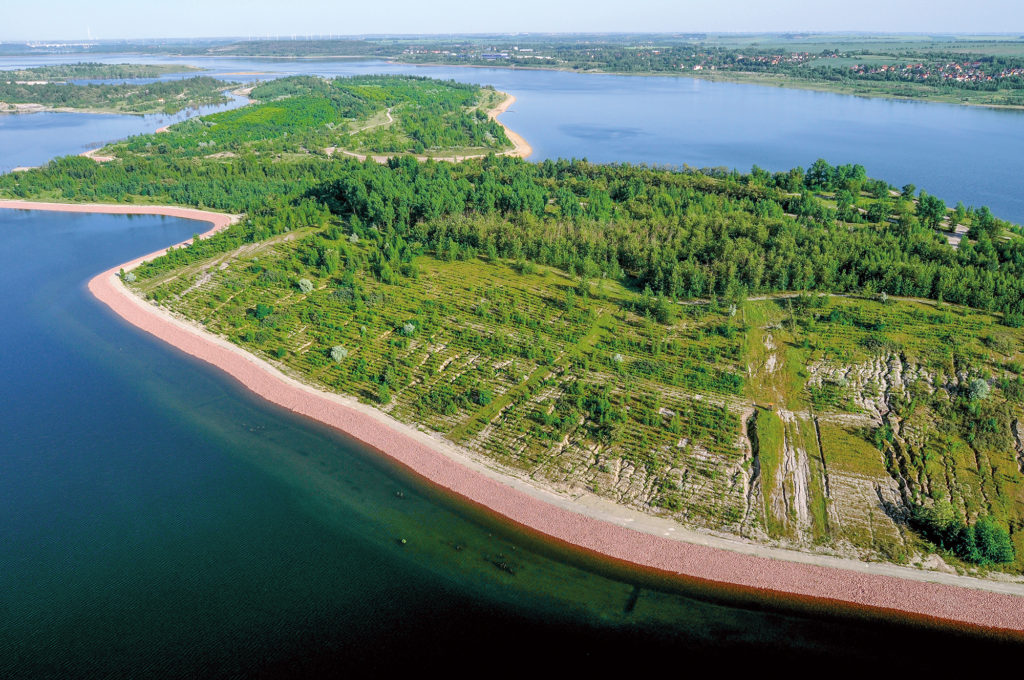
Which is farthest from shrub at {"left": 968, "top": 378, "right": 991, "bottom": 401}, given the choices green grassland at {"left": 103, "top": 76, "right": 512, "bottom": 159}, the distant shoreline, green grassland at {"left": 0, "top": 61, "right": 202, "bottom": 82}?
green grassland at {"left": 0, "top": 61, "right": 202, "bottom": 82}

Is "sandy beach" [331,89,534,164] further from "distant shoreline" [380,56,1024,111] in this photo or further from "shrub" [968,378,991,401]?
"distant shoreline" [380,56,1024,111]

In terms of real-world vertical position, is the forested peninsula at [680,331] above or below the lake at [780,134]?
below

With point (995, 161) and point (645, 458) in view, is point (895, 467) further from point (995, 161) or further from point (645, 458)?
point (995, 161)

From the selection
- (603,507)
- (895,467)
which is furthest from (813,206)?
(603,507)

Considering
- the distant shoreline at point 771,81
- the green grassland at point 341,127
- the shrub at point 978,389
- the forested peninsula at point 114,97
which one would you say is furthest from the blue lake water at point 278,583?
the distant shoreline at point 771,81

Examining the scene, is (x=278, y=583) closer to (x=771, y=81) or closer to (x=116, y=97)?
(x=116, y=97)

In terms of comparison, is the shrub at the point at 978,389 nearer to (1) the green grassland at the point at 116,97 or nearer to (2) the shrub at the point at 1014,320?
(2) the shrub at the point at 1014,320
